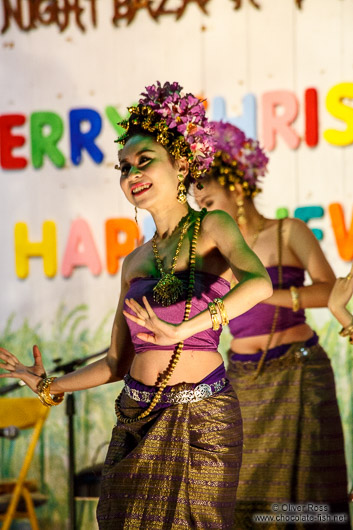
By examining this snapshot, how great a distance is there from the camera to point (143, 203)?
252 centimetres

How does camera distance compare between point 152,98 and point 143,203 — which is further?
point 152,98

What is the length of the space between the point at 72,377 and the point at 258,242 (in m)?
1.46

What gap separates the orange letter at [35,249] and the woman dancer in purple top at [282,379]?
1.66 m

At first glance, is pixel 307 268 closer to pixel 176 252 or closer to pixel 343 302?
pixel 343 302

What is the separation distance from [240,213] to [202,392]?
169 cm

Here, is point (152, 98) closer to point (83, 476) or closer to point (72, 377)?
point (72, 377)

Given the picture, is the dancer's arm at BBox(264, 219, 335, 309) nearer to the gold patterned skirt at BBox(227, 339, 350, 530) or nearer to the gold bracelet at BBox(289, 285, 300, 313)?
the gold bracelet at BBox(289, 285, 300, 313)

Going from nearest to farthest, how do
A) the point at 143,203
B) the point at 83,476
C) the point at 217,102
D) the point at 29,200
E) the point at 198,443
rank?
the point at 198,443 < the point at 143,203 < the point at 83,476 < the point at 217,102 < the point at 29,200

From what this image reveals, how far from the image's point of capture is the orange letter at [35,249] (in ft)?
16.9

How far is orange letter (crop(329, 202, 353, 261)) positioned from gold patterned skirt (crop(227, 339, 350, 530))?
112 cm

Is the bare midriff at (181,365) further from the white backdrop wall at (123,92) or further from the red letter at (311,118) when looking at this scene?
the red letter at (311,118)

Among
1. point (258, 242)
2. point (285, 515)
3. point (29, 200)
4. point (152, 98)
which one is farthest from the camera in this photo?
point (29, 200)

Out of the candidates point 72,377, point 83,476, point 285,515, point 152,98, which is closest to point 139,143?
point 152,98

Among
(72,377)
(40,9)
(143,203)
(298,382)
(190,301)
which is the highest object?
(40,9)
